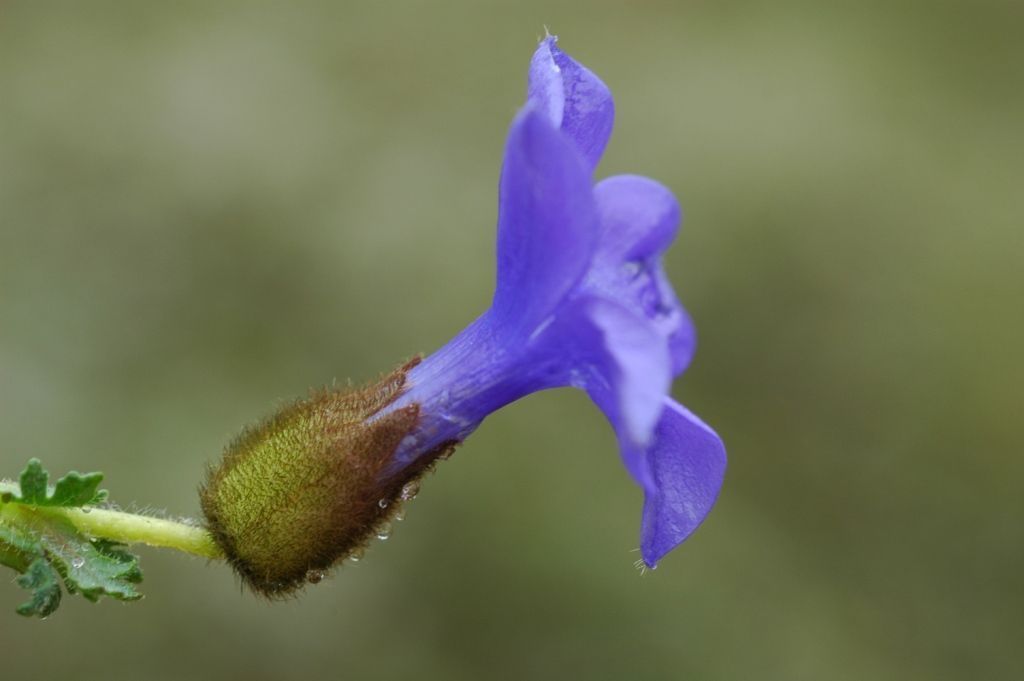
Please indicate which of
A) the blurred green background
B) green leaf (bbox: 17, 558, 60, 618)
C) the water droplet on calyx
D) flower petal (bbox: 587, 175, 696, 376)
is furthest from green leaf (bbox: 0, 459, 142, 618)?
the blurred green background

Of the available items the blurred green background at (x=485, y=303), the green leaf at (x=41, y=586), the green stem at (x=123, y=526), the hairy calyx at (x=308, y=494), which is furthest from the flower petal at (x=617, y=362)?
the blurred green background at (x=485, y=303)

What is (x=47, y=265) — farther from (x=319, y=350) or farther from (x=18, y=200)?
(x=319, y=350)

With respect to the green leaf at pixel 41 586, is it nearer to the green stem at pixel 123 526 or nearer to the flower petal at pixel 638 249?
the green stem at pixel 123 526

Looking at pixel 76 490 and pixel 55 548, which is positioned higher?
pixel 76 490

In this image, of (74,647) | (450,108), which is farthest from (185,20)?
(74,647)

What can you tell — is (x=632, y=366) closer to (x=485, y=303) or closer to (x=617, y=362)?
(x=617, y=362)

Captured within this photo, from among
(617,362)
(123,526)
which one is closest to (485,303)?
(123,526)
